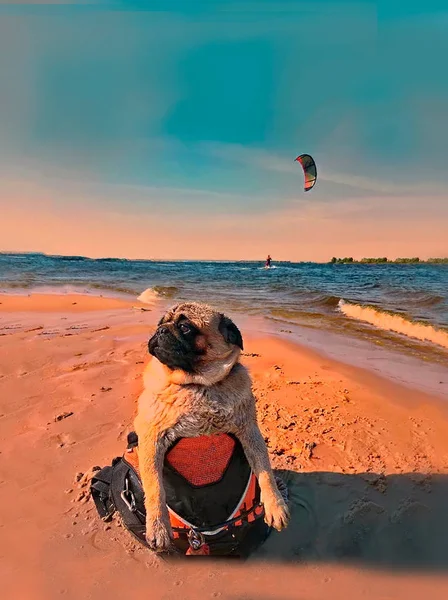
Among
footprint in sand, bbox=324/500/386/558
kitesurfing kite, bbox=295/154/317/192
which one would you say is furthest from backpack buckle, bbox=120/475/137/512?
kitesurfing kite, bbox=295/154/317/192

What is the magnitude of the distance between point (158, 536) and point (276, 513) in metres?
0.86

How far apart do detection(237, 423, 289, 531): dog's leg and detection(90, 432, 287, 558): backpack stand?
6cm

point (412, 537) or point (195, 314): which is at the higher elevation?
point (195, 314)

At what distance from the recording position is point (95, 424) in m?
5.27

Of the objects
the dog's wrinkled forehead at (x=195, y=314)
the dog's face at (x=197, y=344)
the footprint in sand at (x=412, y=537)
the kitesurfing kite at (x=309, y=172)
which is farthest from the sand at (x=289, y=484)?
the kitesurfing kite at (x=309, y=172)

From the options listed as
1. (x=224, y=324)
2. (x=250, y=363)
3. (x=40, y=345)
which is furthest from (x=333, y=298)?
(x=224, y=324)

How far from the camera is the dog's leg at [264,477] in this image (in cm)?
298

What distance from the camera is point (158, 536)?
A: 9.20ft

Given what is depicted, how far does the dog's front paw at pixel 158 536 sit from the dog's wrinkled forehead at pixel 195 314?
4.64ft

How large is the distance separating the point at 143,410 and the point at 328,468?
232 centimetres

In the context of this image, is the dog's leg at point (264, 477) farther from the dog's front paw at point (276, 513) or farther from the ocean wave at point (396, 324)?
the ocean wave at point (396, 324)

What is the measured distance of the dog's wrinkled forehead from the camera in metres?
3.15

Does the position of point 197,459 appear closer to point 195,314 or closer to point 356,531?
point 195,314

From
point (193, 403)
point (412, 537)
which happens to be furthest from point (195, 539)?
point (412, 537)
